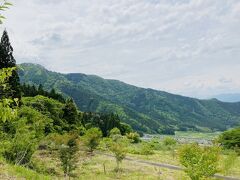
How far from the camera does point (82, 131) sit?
94688 millimetres

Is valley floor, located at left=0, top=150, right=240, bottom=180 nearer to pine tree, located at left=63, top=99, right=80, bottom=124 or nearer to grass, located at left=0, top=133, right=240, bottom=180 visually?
grass, located at left=0, top=133, right=240, bottom=180

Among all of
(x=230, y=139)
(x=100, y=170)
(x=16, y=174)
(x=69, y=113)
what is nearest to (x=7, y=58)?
(x=69, y=113)

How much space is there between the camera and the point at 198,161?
116 ft

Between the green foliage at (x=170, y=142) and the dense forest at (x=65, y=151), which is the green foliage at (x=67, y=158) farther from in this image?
the green foliage at (x=170, y=142)

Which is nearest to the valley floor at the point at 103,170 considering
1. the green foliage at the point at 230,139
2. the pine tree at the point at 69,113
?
the pine tree at the point at 69,113

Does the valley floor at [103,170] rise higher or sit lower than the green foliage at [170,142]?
lower

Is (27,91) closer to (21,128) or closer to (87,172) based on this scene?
(87,172)

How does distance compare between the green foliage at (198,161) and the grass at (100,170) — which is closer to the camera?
the green foliage at (198,161)

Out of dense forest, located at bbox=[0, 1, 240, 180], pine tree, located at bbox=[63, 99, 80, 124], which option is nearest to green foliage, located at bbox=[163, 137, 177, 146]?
dense forest, located at bbox=[0, 1, 240, 180]

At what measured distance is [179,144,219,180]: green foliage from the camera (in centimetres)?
3381

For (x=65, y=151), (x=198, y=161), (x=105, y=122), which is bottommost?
(x=65, y=151)

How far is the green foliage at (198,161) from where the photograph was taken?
33812 millimetres

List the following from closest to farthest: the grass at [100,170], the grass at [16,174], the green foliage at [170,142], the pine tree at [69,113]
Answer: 1. the grass at [16,174]
2. the grass at [100,170]
3. the pine tree at [69,113]
4. the green foliage at [170,142]

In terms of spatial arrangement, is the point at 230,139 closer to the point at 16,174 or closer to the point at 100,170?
the point at 100,170
